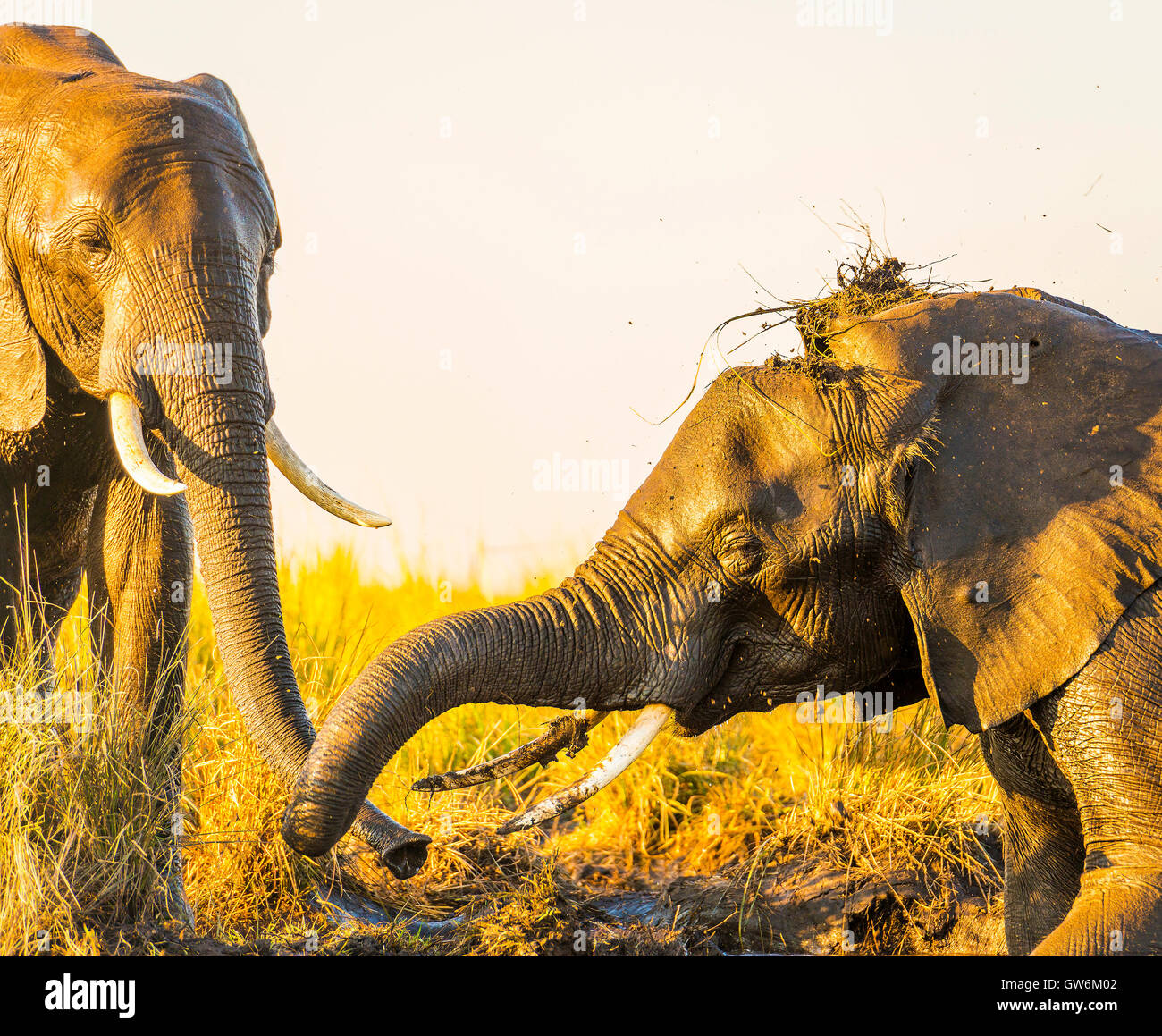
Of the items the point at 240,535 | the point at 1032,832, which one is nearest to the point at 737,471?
the point at 1032,832

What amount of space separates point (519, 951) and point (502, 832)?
206 cm

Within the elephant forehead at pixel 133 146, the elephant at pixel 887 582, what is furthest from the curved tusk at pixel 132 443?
the elephant at pixel 887 582

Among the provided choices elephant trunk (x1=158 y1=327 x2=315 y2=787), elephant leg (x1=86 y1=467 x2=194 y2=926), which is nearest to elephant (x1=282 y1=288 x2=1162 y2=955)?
elephant trunk (x1=158 y1=327 x2=315 y2=787)

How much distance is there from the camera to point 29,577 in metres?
6.25

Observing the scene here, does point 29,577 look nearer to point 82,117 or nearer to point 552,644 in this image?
point 82,117

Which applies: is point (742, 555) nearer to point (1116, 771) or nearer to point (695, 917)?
point (1116, 771)

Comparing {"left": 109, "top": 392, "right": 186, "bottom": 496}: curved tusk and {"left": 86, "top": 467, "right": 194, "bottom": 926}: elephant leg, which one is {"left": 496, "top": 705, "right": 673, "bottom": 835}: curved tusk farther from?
{"left": 86, "top": 467, "right": 194, "bottom": 926}: elephant leg

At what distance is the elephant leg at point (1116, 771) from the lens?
3.93m

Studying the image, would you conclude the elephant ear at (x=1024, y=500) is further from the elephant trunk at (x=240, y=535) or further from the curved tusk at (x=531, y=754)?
the elephant trunk at (x=240, y=535)

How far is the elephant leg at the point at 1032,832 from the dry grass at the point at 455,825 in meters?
1.70

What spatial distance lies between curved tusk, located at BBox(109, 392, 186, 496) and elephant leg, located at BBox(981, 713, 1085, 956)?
3045mm

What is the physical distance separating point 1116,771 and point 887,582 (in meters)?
0.84
